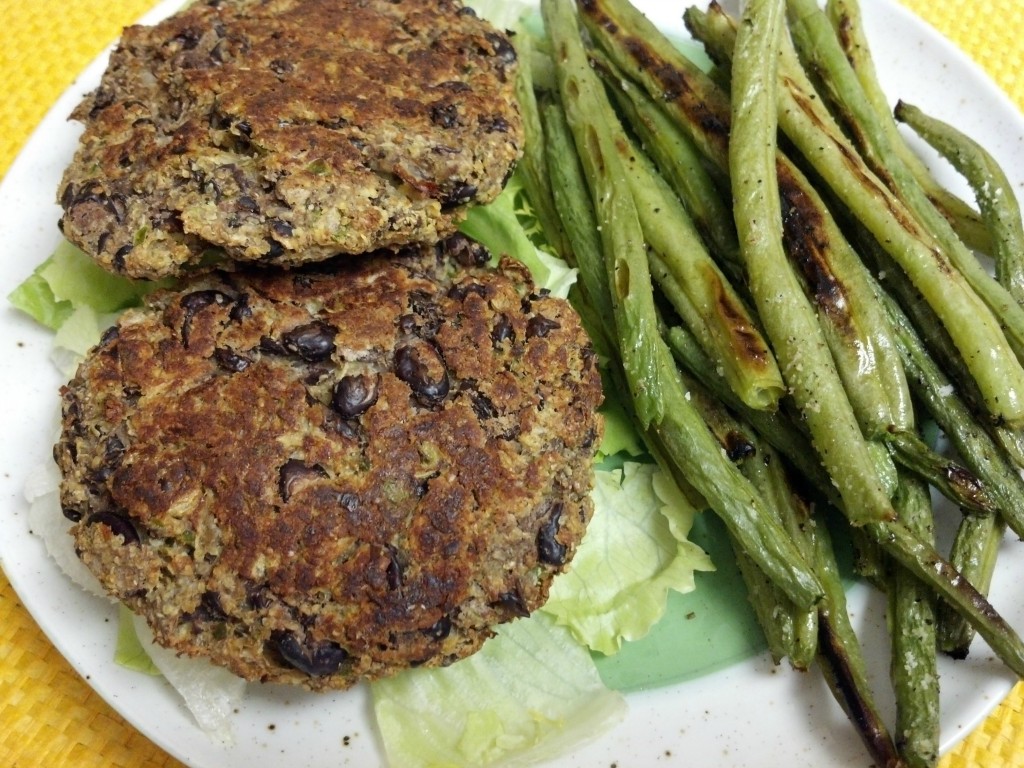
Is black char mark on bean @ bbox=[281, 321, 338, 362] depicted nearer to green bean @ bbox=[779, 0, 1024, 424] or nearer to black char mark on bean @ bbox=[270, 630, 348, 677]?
black char mark on bean @ bbox=[270, 630, 348, 677]

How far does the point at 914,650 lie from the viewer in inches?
93.9


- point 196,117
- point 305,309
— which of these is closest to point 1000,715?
point 305,309

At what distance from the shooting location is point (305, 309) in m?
2.38

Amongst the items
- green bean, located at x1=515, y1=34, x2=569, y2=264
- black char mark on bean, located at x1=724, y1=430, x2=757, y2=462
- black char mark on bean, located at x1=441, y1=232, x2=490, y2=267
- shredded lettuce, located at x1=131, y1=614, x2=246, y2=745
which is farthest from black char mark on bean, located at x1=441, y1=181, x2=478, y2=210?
shredded lettuce, located at x1=131, y1=614, x2=246, y2=745

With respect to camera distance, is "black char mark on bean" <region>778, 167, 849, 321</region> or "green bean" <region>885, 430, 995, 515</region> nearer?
"green bean" <region>885, 430, 995, 515</region>

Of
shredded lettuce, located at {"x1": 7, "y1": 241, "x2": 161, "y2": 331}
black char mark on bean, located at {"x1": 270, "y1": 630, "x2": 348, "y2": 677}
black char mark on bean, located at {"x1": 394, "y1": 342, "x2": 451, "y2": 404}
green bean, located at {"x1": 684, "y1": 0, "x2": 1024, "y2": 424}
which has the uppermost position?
green bean, located at {"x1": 684, "y1": 0, "x2": 1024, "y2": 424}

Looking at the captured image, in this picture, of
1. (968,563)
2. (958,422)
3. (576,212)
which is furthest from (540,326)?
(968,563)

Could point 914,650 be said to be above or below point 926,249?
below

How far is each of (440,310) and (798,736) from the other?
1.67 metres

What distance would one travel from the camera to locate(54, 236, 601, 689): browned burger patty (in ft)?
6.87

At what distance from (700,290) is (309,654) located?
5.31 ft

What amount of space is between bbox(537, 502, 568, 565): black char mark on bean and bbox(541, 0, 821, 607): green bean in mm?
482

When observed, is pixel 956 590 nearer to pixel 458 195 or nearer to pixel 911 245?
pixel 911 245

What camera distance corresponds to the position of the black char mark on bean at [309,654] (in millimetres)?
2064
